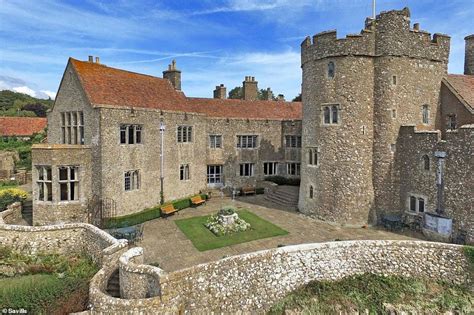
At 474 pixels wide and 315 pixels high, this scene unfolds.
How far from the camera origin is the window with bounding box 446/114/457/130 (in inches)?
782

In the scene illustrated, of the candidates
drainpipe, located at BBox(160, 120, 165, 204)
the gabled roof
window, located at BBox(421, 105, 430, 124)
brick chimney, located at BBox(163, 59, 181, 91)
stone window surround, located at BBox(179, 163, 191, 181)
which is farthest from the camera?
brick chimney, located at BBox(163, 59, 181, 91)

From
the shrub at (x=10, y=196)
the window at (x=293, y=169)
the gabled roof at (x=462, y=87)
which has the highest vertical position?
the gabled roof at (x=462, y=87)

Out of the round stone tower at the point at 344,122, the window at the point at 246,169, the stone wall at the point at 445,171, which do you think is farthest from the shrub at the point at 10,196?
the stone wall at the point at 445,171

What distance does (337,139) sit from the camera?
20422 millimetres

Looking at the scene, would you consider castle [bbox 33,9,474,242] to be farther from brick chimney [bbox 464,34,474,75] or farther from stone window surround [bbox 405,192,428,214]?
brick chimney [bbox 464,34,474,75]

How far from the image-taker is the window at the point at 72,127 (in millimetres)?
21047

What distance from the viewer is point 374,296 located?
46.2 feet

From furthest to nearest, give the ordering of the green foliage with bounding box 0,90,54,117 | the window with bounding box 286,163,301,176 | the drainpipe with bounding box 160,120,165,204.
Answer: the green foliage with bounding box 0,90,54,117
the window with bounding box 286,163,301,176
the drainpipe with bounding box 160,120,165,204

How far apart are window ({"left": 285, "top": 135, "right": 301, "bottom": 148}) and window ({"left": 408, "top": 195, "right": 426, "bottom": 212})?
14280mm

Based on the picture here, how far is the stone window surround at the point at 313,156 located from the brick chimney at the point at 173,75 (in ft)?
56.5

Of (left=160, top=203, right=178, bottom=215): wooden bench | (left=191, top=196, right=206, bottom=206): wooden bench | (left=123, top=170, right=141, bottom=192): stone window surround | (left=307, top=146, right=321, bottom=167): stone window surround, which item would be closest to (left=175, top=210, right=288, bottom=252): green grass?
(left=160, top=203, right=178, bottom=215): wooden bench

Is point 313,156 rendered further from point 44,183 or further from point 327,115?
point 44,183

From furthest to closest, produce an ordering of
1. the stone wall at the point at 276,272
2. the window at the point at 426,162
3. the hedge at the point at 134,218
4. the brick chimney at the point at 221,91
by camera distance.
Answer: the brick chimney at the point at 221,91 → the hedge at the point at 134,218 → the window at the point at 426,162 → the stone wall at the point at 276,272

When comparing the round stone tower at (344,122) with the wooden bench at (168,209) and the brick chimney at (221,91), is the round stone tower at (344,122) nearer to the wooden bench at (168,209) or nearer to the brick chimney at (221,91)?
the wooden bench at (168,209)
